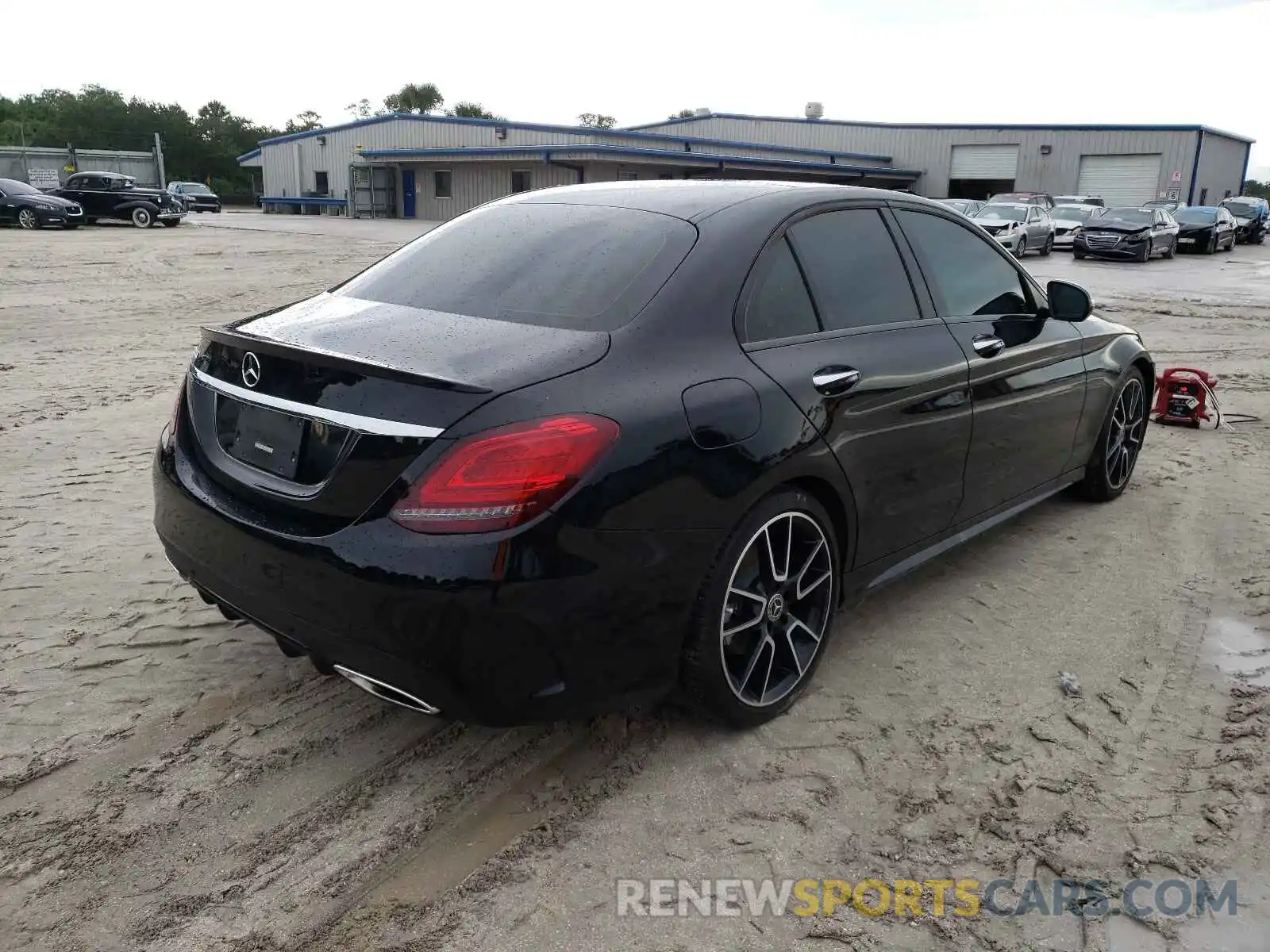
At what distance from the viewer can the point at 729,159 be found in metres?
40.2

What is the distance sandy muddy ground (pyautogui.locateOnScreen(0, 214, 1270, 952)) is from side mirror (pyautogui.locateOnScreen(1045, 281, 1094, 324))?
112 centimetres

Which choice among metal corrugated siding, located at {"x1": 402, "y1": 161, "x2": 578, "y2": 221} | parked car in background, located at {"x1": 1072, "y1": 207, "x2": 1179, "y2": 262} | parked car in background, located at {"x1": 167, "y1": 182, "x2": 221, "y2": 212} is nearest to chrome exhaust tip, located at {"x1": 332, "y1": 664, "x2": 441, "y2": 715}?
parked car in background, located at {"x1": 1072, "y1": 207, "x2": 1179, "y2": 262}

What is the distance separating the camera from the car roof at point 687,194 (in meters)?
3.49

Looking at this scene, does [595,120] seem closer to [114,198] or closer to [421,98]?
[421,98]

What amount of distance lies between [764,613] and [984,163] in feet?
172

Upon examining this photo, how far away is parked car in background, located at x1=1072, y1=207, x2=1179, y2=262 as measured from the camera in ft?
88.6

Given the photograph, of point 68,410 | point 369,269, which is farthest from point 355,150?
point 369,269

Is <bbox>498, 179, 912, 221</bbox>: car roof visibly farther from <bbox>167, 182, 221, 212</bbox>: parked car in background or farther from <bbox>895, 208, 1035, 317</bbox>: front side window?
<bbox>167, 182, 221, 212</bbox>: parked car in background

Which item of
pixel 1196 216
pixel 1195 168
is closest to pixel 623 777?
pixel 1196 216

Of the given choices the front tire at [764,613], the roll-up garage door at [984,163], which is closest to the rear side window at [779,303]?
the front tire at [764,613]

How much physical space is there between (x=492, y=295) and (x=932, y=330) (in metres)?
1.73

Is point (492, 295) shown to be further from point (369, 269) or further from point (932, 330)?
point (932, 330)

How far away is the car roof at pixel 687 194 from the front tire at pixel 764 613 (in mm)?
1055

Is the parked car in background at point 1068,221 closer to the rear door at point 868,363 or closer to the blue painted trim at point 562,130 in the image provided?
the blue painted trim at point 562,130
